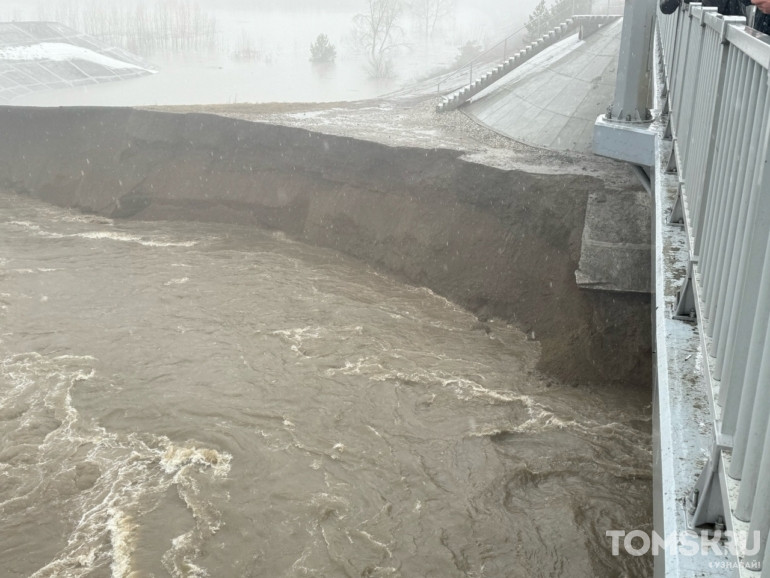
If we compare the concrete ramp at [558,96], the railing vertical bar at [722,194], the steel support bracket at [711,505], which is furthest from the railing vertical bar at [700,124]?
the concrete ramp at [558,96]

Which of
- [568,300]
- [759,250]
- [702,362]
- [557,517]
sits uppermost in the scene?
[759,250]

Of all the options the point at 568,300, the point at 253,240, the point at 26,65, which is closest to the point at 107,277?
the point at 253,240

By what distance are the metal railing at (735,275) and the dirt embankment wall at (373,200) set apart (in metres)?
8.59

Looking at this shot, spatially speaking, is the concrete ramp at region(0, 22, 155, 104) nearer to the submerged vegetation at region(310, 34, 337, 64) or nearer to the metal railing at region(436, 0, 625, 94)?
the submerged vegetation at region(310, 34, 337, 64)

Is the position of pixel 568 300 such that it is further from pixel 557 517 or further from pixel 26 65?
pixel 26 65

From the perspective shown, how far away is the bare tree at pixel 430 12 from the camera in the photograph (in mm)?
81312

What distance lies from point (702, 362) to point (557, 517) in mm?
6173

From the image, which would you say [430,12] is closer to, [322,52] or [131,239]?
[322,52]

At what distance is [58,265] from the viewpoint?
18594 millimetres

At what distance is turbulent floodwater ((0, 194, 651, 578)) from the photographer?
895cm

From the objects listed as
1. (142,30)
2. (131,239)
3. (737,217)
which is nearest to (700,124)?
(737,217)

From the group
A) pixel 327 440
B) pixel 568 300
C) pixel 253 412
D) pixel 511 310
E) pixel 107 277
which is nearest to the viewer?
pixel 327 440

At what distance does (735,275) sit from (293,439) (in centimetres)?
864

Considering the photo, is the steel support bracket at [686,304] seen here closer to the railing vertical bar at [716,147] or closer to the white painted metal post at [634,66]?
the railing vertical bar at [716,147]
